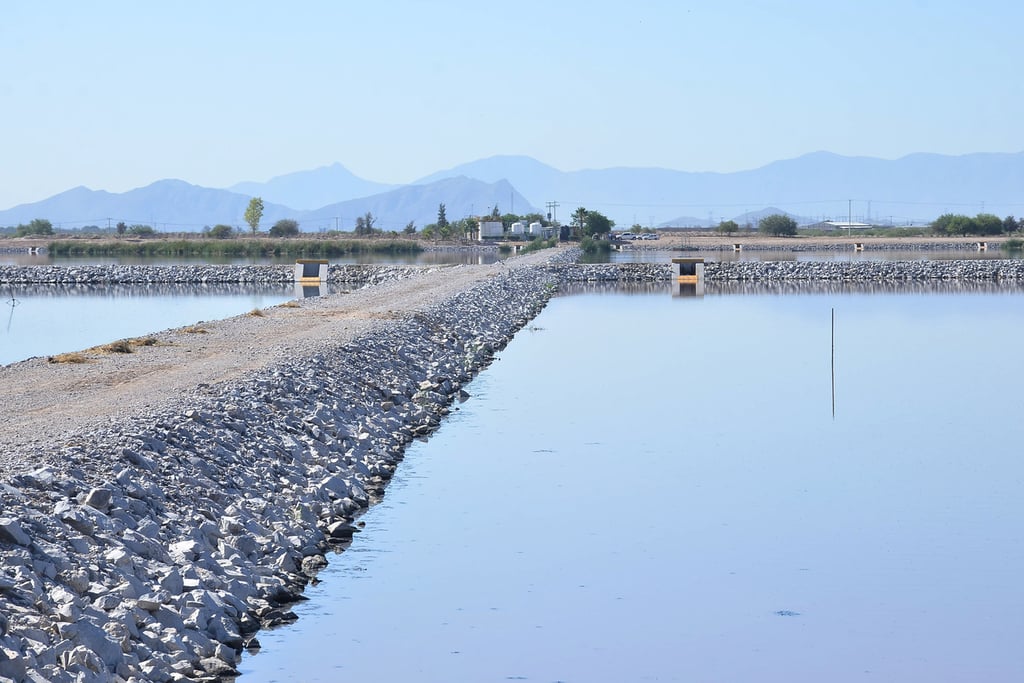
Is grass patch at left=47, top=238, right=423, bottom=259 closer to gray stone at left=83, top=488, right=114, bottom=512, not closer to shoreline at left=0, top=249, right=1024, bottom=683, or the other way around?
shoreline at left=0, top=249, right=1024, bottom=683

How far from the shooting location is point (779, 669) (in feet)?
27.6

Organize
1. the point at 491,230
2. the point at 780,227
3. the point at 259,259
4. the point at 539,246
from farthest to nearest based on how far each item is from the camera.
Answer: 1. the point at 780,227
2. the point at 491,230
3. the point at 539,246
4. the point at 259,259

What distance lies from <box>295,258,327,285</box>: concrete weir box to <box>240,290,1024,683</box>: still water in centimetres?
3208

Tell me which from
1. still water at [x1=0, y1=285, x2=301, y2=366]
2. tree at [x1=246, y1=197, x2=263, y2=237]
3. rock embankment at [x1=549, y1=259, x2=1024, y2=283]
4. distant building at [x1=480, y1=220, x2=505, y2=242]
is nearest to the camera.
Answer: still water at [x1=0, y1=285, x2=301, y2=366]

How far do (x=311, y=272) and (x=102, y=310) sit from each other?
49.8ft

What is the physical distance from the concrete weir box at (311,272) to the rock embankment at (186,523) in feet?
119

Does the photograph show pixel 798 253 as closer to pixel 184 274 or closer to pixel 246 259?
pixel 246 259

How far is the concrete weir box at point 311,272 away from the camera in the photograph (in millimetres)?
53469

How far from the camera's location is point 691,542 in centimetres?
1143

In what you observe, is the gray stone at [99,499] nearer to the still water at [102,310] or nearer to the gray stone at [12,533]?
the gray stone at [12,533]

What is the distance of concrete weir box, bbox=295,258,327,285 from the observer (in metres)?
53.5

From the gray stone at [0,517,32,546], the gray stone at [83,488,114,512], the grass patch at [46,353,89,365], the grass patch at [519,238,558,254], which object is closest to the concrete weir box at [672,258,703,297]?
the grass patch at [519,238,558,254]

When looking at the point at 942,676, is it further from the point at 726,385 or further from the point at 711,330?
the point at 711,330

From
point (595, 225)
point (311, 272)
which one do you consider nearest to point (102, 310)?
point (311, 272)
